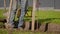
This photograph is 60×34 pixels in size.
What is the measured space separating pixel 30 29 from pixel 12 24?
59cm

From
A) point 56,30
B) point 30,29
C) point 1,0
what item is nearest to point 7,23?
point 30,29

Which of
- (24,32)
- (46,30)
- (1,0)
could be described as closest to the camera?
(24,32)

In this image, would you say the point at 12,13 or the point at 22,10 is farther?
the point at 12,13

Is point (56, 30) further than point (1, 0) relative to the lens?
No

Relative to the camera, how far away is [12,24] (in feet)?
27.0

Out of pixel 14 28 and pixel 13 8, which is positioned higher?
pixel 13 8

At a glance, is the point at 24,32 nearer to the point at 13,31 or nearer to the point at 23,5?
the point at 13,31

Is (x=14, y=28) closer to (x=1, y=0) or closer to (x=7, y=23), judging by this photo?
(x=7, y=23)

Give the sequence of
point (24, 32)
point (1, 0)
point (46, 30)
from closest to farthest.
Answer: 1. point (24, 32)
2. point (46, 30)
3. point (1, 0)

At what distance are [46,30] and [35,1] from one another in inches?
39.3

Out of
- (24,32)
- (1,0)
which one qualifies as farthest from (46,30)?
(1,0)

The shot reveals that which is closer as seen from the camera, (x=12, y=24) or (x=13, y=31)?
(x=13, y=31)

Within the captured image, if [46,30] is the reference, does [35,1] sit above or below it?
above

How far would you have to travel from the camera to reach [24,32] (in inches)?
301
